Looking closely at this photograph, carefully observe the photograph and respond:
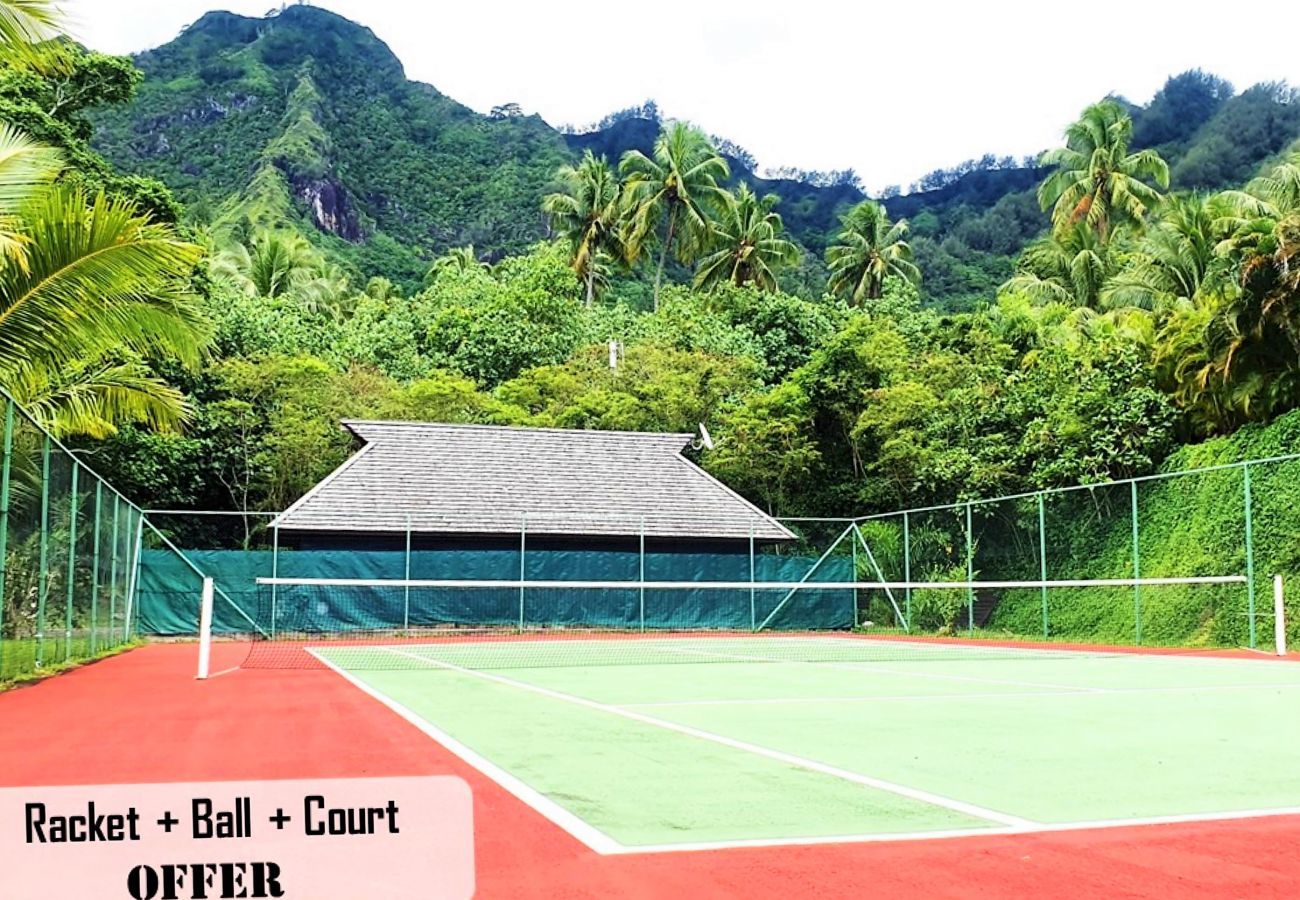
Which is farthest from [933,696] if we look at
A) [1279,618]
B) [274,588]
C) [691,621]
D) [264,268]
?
[264,268]

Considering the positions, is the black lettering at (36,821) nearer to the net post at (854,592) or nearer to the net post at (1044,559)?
the net post at (1044,559)

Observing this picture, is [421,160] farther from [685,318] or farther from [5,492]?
[5,492]

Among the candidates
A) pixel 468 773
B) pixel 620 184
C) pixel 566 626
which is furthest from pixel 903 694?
pixel 620 184

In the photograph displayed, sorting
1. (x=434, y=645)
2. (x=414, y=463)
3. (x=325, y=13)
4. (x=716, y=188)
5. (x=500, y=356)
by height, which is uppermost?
(x=325, y=13)

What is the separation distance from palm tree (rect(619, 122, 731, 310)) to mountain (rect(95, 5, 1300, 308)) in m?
14.7

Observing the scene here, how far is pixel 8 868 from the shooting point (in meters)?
3.17

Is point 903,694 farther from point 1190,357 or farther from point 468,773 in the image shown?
point 1190,357

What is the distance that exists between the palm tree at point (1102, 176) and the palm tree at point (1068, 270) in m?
0.70

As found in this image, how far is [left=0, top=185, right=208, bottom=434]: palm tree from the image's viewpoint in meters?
13.3

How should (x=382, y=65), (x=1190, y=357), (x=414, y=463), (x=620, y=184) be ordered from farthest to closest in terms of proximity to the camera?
(x=382, y=65) → (x=620, y=184) → (x=414, y=463) → (x=1190, y=357)

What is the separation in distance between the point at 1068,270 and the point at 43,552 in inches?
1836

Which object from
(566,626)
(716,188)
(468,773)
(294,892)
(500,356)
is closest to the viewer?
(294,892)

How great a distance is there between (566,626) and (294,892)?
86.5ft

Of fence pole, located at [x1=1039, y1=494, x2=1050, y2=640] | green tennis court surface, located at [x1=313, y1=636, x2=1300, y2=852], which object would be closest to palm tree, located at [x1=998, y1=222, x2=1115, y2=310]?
fence pole, located at [x1=1039, y1=494, x2=1050, y2=640]
